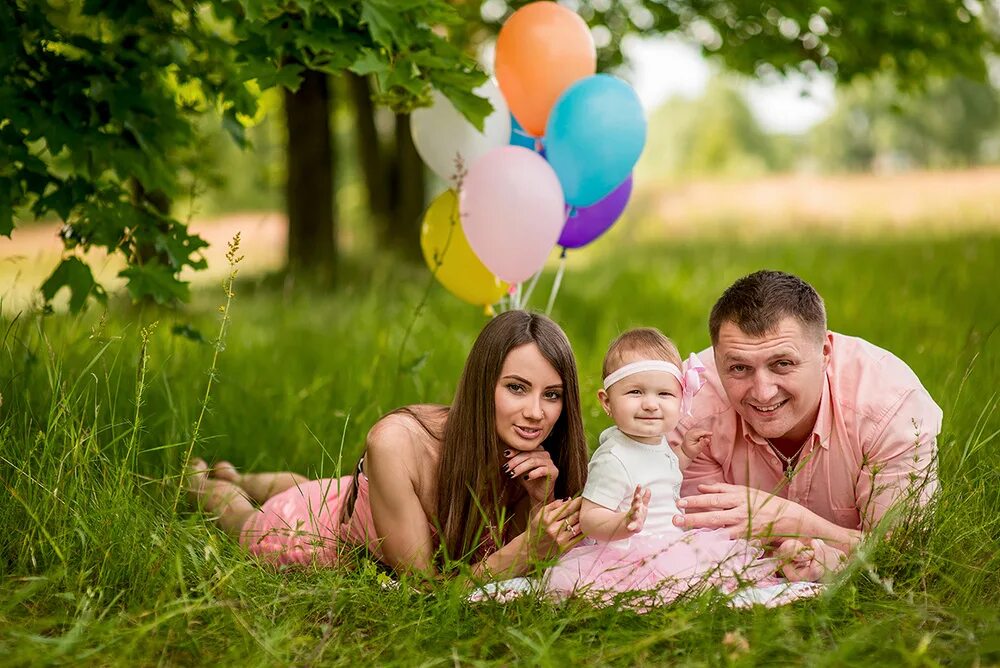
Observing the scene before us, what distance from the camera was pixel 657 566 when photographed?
9.46 ft

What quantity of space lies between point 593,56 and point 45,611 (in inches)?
121

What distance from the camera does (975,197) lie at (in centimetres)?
1378

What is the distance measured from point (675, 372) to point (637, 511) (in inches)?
16.3

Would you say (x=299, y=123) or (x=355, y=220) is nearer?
(x=299, y=123)

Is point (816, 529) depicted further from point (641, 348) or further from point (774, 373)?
point (641, 348)

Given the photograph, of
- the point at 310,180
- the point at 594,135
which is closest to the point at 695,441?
the point at 594,135

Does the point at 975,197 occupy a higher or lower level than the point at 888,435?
higher

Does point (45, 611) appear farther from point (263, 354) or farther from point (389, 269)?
point (389, 269)

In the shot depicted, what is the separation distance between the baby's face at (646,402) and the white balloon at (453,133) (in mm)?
1539

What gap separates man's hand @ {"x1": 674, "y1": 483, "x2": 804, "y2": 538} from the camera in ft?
9.72

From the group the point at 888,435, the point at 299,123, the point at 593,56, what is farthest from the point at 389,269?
the point at 888,435

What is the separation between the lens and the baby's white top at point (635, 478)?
9.41 ft

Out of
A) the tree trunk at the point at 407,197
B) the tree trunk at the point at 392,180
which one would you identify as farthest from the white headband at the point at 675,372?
the tree trunk at the point at 407,197

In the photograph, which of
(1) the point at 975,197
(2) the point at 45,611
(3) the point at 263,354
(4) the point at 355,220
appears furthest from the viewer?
(4) the point at 355,220
